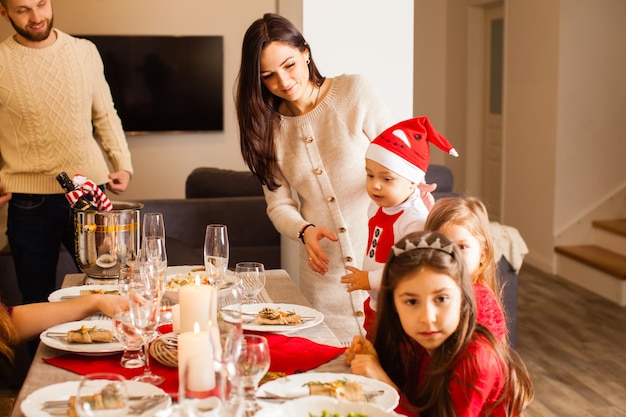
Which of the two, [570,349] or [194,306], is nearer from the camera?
[194,306]

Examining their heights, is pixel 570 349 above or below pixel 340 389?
below

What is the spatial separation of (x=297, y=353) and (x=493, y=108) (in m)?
7.00

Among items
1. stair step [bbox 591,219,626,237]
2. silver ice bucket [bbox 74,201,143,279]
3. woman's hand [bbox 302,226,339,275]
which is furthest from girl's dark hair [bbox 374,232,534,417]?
stair step [bbox 591,219,626,237]

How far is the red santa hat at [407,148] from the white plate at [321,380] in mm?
721

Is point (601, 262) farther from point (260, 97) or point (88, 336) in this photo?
point (88, 336)

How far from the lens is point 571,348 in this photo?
4.83 metres

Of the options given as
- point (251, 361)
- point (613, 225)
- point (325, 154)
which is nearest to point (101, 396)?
point (251, 361)

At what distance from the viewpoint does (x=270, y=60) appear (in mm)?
2410

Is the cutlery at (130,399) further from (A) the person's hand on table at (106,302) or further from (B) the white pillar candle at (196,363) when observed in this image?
(A) the person's hand on table at (106,302)

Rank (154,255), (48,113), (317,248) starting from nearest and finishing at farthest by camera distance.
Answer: (154,255)
(317,248)
(48,113)

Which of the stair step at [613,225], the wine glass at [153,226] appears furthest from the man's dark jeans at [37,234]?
the stair step at [613,225]

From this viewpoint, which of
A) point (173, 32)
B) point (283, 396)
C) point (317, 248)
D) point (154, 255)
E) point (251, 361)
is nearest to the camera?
point (251, 361)

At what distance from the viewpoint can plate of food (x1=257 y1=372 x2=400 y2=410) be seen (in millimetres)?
1555

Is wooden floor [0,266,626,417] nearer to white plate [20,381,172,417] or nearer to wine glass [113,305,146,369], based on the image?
wine glass [113,305,146,369]
